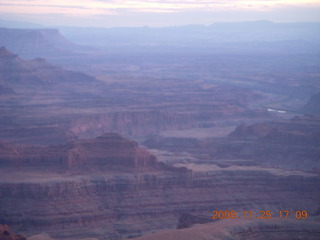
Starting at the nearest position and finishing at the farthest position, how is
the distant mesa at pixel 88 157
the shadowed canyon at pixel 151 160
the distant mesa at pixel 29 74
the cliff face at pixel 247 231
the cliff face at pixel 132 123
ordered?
the cliff face at pixel 247 231
the shadowed canyon at pixel 151 160
the distant mesa at pixel 88 157
the cliff face at pixel 132 123
the distant mesa at pixel 29 74

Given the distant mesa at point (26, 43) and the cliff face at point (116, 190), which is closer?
the cliff face at point (116, 190)

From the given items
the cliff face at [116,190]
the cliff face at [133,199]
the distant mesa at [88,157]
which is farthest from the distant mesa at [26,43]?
the cliff face at [133,199]

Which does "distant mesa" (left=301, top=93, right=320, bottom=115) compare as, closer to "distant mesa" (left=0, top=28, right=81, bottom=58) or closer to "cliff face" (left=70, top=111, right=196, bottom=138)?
"cliff face" (left=70, top=111, right=196, bottom=138)

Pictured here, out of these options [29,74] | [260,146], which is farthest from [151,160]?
[29,74]

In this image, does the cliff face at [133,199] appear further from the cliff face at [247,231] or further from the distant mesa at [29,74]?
the distant mesa at [29,74]

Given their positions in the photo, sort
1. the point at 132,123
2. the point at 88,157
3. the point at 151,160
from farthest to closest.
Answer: the point at 132,123 → the point at 151,160 → the point at 88,157

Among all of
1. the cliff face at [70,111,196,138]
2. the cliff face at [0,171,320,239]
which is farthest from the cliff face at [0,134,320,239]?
the cliff face at [70,111,196,138]
